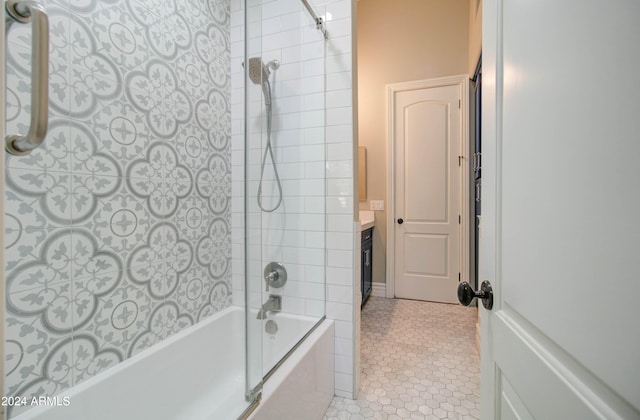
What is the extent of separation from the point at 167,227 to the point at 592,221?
1674 mm

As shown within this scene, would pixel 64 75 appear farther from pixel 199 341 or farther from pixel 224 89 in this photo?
pixel 199 341

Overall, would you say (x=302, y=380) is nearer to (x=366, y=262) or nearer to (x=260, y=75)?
(x=260, y=75)

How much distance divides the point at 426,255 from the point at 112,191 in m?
2.95

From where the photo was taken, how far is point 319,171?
66.6 inches

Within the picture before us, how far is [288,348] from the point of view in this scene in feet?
4.50

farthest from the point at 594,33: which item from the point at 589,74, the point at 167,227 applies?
the point at 167,227

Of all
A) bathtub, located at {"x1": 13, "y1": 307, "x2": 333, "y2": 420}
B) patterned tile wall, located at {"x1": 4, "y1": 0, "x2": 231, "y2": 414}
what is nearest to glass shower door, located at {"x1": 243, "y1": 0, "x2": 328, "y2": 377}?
bathtub, located at {"x1": 13, "y1": 307, "x2": 333, "y2": 420}

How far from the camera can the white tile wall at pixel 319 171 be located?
1.62m

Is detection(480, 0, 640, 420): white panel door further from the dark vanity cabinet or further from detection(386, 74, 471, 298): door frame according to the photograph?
detection(386, 74, 471, 298): door frame

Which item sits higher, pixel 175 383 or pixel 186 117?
pixel 186 117

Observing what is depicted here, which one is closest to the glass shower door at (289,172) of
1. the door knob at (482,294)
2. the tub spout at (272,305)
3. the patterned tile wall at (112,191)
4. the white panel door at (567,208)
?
the tub spout at (272,305)

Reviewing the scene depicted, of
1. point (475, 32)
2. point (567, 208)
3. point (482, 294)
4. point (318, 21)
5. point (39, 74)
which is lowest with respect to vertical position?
point (482, 294)

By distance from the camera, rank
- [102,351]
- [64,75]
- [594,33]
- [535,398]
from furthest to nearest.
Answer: [102,351] → [64,75] → [535,398] → [594,33]

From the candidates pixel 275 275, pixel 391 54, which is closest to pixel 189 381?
pixel 275 275
